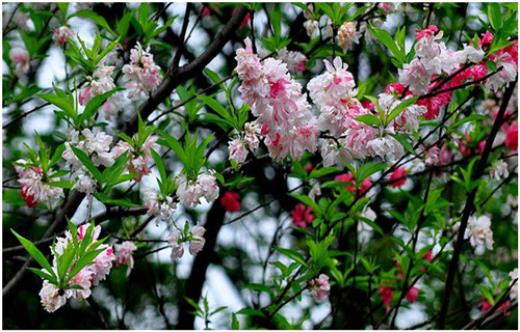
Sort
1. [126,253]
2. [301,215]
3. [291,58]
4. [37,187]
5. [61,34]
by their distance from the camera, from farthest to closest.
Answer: [301,215] → [61,34] → [291,58] → [126,253] → [37,187]

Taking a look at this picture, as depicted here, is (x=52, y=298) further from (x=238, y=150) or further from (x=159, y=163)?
(x=238, y=150)

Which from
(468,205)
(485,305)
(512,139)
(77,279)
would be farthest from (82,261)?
(512,139)

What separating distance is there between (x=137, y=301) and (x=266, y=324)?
82.1 inches

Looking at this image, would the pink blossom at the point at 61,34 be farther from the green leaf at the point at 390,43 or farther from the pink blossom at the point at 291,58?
the green leaf at the point at 390,43

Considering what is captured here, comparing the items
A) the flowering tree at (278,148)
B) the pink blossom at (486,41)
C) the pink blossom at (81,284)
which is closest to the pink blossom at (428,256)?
the flowering tree at (278,148)

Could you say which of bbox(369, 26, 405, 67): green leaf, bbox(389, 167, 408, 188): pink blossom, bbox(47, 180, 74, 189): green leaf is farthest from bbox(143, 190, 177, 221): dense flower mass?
bbox(389, 167, 408, 188): pink blossom

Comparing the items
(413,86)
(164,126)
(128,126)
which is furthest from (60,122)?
(413,86)

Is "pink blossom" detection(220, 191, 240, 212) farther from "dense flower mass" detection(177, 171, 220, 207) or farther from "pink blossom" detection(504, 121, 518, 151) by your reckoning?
"dense flower mass" detection(177, 171, 220, 207)

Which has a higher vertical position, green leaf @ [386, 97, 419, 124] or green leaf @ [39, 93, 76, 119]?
green leaf @ [39, 93, 76, 119]

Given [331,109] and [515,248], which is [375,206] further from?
[331,109]

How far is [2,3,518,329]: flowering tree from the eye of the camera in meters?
1.96

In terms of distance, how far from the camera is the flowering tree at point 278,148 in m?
1.96

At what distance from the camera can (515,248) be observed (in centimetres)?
472

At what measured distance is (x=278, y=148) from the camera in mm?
1987
